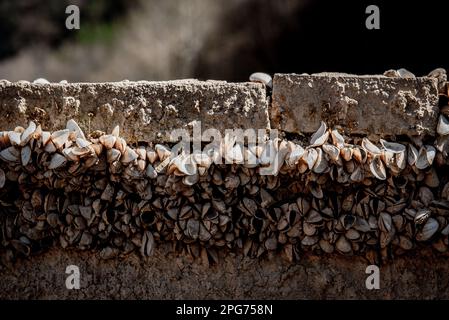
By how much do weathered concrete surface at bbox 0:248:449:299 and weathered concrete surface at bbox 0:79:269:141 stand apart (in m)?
0.56

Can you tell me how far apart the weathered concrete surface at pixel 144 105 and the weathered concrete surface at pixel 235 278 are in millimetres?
563

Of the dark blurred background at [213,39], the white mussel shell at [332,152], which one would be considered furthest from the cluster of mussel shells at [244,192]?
the dark blurred background at [213,39]

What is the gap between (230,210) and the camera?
2.38 metres

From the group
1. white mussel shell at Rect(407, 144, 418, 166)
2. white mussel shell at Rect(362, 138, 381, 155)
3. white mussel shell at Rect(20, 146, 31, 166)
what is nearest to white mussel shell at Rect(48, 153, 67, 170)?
white mussel shell at Rect(20, 146, 31, 166)

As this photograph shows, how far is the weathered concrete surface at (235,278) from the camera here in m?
2.43

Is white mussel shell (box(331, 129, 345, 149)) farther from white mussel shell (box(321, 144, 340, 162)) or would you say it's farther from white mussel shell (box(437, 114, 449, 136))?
white mussel shell (box(437, 114, 449, 136))

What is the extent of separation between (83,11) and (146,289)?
10.7 metres

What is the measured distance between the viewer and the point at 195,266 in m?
2.47

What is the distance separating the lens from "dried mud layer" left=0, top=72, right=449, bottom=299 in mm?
2352

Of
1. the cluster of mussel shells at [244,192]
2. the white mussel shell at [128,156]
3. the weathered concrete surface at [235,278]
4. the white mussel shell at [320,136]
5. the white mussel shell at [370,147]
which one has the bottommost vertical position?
the weathered concrete surface at [235,278]

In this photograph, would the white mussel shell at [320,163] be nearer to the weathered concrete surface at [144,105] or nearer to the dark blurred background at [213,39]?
the weathered concrete surface at [144,105]

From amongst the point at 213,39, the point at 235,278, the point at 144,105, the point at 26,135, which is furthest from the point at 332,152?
the point at 213,39

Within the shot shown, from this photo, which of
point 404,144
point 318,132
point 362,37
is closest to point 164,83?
point 318,132
